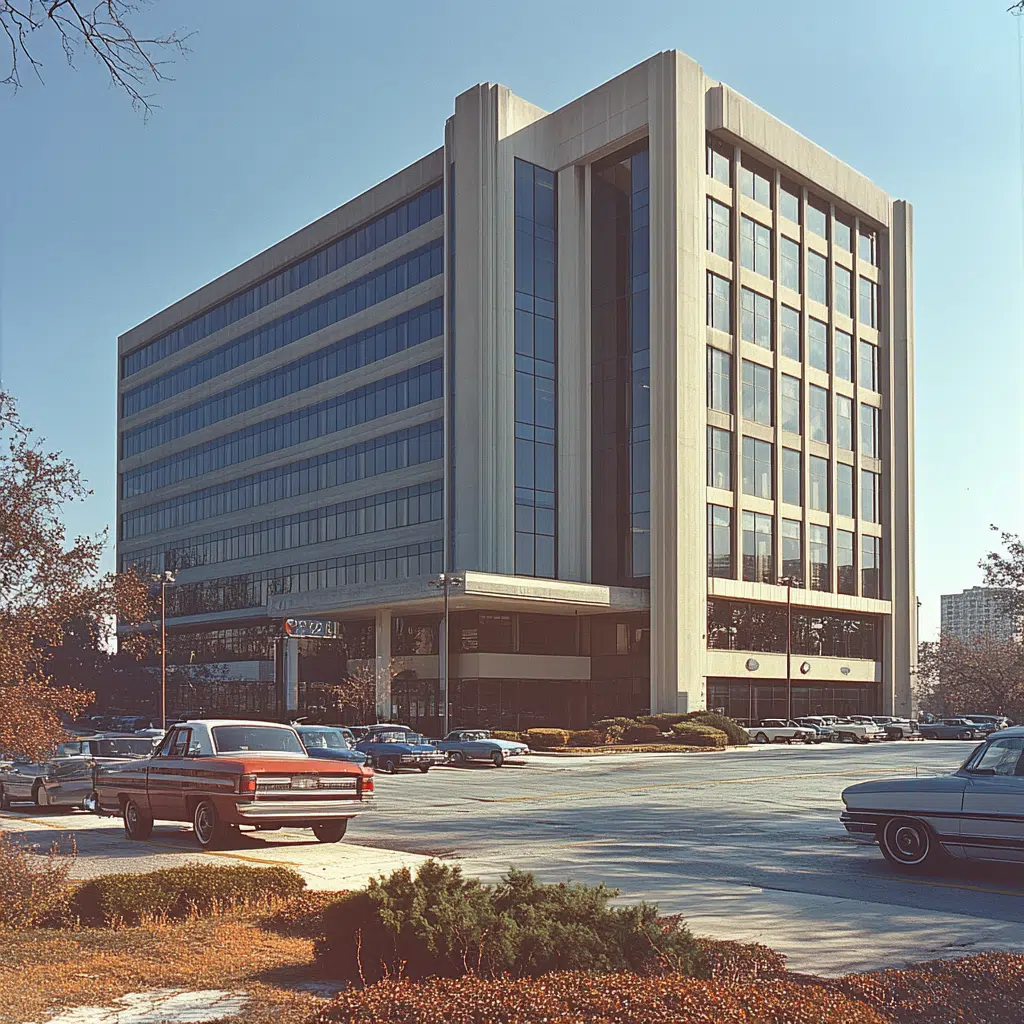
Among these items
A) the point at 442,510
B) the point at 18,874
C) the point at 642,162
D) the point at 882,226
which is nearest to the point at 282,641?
the point at 442,510

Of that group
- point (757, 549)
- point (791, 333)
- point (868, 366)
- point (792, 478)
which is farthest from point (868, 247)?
point (757, 549)

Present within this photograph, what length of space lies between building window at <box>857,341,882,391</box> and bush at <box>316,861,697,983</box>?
7446 centimetres

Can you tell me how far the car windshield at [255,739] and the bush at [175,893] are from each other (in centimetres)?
669

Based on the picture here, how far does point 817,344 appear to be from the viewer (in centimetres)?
7556

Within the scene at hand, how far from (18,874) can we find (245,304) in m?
84.1

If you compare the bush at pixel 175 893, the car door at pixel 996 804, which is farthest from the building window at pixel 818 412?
the bush at pixel 175 893

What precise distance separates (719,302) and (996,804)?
56.5 metres

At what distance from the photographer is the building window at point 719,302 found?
2648 inches

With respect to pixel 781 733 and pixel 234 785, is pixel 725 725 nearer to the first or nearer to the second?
pixel 781 733

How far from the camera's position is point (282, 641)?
261 ft

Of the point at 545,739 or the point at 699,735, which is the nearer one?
the point at 545,739

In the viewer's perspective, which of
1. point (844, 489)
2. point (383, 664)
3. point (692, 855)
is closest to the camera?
point (692, 855)

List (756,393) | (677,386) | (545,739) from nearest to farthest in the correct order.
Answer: (545,739) < (677,386) < (756,393)

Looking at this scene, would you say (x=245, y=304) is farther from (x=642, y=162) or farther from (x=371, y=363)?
(x=642, y=162)
